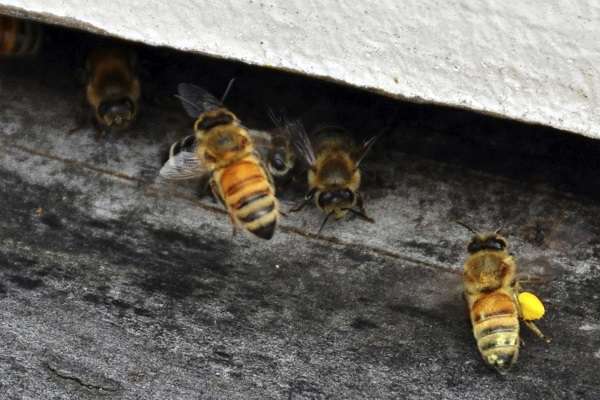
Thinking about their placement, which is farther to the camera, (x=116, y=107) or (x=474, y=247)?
(x=116, y=107)

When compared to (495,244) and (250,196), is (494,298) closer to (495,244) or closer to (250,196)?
(495,244)

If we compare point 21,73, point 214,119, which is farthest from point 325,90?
point 21,73

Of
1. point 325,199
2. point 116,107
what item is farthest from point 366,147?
point 116,107

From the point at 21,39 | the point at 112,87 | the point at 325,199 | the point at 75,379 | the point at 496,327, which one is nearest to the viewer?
the point at 75,379

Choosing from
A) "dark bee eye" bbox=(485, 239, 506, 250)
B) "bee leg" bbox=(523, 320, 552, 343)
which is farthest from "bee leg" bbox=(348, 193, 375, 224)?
"bee leg" bbox=(523, 320, 552, 343)

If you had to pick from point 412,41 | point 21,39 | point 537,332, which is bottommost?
point 21,39

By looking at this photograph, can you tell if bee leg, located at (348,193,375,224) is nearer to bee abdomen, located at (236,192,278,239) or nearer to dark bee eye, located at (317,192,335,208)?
dark bee eye, located at (317,192,335,208)

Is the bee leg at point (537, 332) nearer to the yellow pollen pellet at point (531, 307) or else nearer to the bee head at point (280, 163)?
the yellow pollen pellet at point (531, 307)
